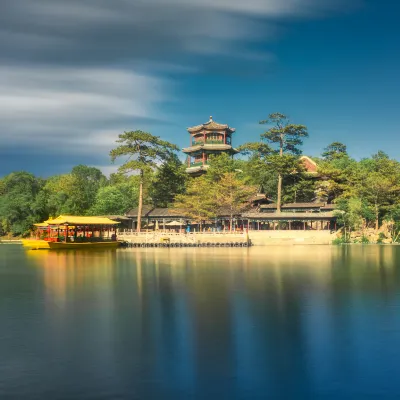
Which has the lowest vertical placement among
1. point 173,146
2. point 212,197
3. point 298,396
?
point 298,396

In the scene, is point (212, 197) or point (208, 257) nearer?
point (208, 257)

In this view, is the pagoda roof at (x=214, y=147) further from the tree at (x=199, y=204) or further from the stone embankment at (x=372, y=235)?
the stone embankment at (x=372, y=235)

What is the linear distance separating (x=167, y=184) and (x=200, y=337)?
46319mm

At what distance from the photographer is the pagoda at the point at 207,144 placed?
62531 mm

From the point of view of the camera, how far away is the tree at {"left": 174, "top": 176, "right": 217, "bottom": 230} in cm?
4909

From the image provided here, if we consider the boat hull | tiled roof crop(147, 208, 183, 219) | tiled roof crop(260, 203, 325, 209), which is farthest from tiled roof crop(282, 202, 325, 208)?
the boat hull

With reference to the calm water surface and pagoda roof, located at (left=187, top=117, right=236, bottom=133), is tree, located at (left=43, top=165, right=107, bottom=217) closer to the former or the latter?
pagoda roof, located at (left=187, top=117, right=236, bottom=133)

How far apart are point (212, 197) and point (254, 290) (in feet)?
99.2

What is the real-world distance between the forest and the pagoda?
10.7 ft

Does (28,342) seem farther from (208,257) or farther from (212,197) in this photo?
(212,197)

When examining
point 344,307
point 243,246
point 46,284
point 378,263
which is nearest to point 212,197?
point 243,246

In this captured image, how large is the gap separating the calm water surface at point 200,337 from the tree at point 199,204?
2558 centimetres

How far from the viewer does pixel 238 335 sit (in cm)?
1224

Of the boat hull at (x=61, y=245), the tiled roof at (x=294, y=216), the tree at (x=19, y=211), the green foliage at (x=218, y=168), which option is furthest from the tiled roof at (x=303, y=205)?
the tree at (x=19, y=211)
